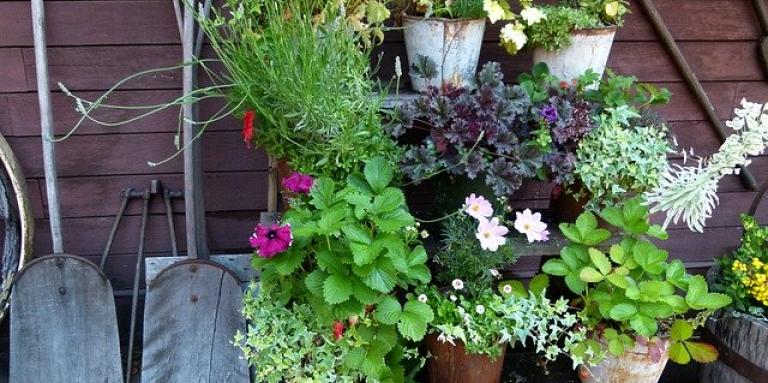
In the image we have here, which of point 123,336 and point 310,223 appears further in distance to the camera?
point 123,336

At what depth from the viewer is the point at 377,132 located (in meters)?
1.68

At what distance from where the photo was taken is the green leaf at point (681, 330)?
1715 mm

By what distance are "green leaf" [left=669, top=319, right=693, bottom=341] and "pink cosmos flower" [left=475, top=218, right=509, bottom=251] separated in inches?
21.5

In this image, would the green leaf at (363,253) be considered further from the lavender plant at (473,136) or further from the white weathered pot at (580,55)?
the white weathered pot at (580,55)

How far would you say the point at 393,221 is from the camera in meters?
1.51

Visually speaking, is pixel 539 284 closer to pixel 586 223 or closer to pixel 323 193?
pixel 586 223

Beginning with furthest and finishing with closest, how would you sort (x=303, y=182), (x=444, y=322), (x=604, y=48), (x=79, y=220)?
(x=79, y=220) < (x=604, y=48) < (x=444, y=322) < (x=303, y=182)

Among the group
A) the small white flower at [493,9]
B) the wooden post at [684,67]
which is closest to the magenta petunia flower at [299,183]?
the small white flower at [493,9]

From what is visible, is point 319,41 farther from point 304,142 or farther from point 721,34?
point 721,34

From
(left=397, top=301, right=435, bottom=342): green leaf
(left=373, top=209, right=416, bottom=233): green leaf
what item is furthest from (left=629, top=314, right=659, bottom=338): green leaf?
(left=373, top=209, right=416, bottom=233): green leaf

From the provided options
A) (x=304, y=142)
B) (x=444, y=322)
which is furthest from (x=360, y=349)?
(x=304, y=142)

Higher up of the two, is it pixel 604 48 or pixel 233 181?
pixel 604 48

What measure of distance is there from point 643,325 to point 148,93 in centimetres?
167

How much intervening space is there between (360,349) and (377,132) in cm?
56
